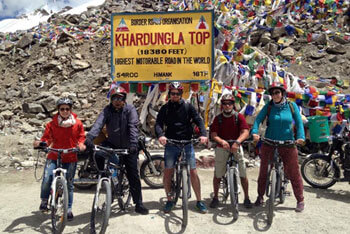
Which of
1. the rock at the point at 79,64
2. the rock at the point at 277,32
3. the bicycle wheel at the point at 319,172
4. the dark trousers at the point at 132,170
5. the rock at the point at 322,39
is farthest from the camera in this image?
the rock at the point at 277,32

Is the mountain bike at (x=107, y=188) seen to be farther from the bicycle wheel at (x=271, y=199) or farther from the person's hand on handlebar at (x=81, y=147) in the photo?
the bicycle wheel at (x=271, y=199)

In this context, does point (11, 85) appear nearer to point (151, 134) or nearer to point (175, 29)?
point (151, 134)

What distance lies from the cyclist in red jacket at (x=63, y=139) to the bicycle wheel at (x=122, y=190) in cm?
74

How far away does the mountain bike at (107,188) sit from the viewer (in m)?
4.02

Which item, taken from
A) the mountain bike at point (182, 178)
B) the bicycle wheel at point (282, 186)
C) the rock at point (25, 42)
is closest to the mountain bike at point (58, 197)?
the mountain bike at point (182, 178)

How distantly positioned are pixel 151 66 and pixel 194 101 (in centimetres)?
196

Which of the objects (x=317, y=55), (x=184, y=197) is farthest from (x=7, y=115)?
(x=317, y=55)

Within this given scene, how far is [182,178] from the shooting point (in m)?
4.57

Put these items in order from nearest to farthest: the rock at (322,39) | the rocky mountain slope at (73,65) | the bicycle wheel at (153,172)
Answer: the bicycle wheel at (153,172), the rocky mountain slope at (73,65), the rock at (322,39)

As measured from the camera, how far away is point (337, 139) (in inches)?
256

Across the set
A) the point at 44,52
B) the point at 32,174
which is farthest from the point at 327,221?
the point at 44,52

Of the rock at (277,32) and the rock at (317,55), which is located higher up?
the rock at (277,32)

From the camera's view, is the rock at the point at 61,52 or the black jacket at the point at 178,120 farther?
the rock at the point at 61,52

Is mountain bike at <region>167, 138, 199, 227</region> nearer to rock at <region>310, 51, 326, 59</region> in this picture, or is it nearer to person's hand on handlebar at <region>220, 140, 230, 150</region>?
person's hand on handlebar at <region>220, 140, 230, 150</region>
